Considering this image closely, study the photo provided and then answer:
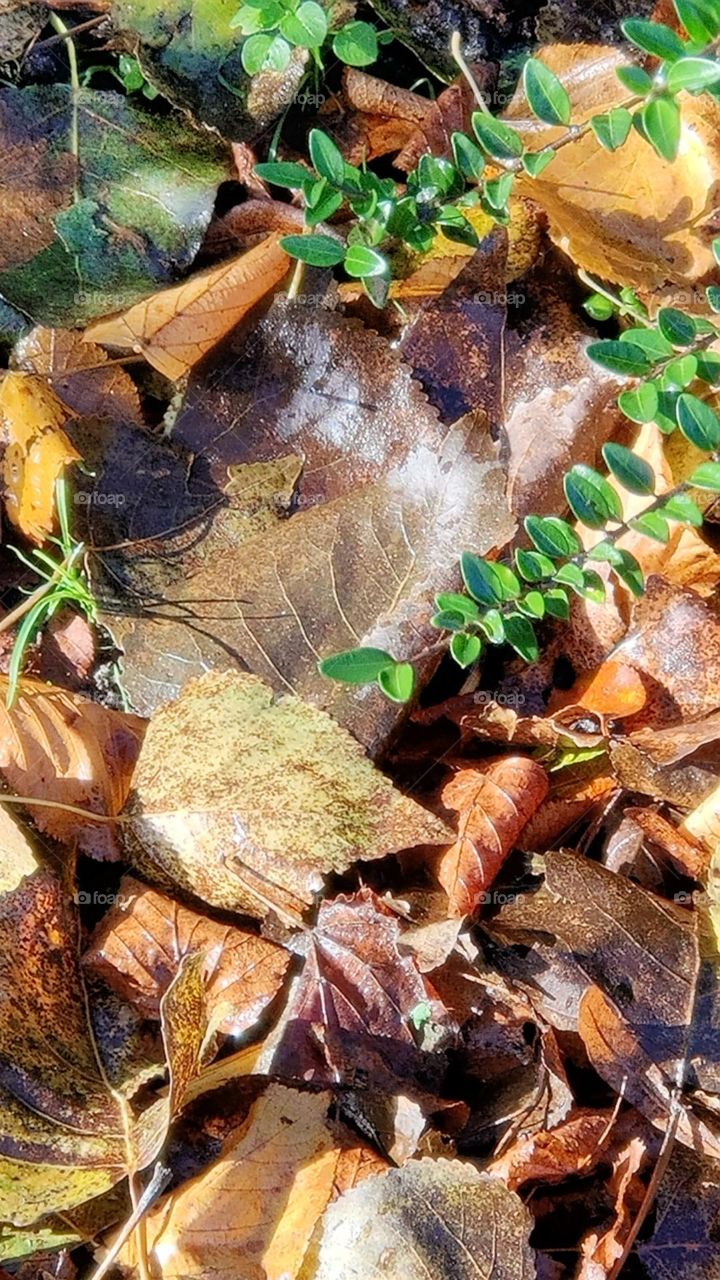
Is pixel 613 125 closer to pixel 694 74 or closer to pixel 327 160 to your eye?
pixel 694 74

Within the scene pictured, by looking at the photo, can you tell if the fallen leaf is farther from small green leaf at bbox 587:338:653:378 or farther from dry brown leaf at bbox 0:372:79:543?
dry brown leaf at bbox 0:372:79:543

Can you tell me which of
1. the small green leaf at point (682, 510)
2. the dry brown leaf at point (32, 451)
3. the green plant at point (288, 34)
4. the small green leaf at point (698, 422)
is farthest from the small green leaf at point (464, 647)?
the green plant at point (288, 34)

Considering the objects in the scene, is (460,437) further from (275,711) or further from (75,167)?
(75,167)

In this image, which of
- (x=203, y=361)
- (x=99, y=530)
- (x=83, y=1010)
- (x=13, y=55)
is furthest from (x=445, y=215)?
(x=83, y=1010)

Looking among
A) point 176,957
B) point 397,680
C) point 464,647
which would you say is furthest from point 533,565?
point 176,957

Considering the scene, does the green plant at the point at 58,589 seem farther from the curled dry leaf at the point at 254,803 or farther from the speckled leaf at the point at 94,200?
the speckled leaf at the point at 94,200

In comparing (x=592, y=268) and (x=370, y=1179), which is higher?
(x=592, y=268)
